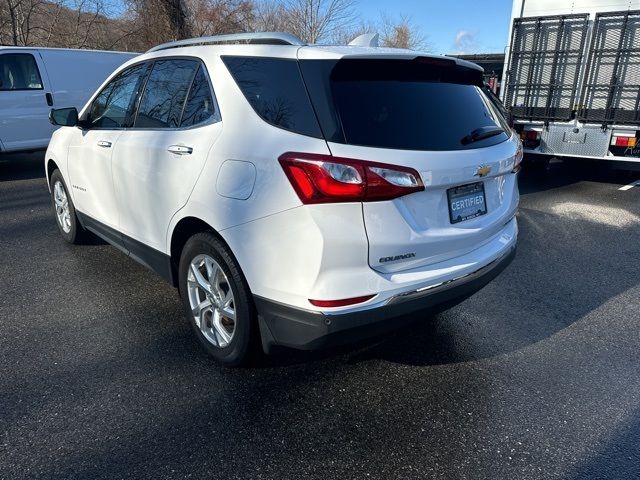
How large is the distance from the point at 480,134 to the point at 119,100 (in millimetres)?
2699

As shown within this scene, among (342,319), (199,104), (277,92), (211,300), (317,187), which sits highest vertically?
(277,92)

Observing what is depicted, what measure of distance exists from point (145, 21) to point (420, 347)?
18.6m

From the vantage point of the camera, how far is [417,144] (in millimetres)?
2238

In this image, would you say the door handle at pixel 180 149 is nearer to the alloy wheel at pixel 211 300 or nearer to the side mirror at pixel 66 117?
the alloy wheel at pixel 211 300

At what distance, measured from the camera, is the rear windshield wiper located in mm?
2508

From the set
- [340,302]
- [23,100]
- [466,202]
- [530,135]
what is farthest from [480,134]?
[23,100]

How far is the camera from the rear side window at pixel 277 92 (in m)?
2.18

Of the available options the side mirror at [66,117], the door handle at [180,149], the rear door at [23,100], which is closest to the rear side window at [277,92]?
the door handle at [180,149]

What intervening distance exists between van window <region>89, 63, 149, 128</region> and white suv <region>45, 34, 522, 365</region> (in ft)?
1.31

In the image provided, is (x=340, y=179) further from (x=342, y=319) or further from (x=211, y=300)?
(x=211, y=300)

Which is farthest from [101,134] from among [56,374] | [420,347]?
[420,347]

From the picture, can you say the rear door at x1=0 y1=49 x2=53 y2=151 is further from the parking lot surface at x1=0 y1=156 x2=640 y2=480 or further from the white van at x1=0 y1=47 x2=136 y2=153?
the parking lot surface at x1=0 y1=156 x2=640 y2=480

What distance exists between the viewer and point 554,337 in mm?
3203

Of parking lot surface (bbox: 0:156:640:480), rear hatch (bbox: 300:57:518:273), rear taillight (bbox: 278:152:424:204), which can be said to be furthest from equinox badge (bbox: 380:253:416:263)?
parking lot surface (bbox: 0:156:640:480)
